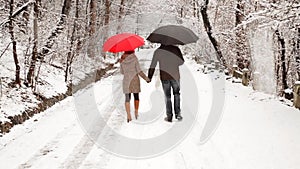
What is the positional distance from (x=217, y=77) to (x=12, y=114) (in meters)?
11.2

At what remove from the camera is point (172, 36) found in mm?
7938

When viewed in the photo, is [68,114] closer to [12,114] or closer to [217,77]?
[12,114]

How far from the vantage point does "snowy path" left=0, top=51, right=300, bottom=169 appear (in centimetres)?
609

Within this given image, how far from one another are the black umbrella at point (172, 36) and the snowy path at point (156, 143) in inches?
80.7

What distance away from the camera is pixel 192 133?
762cm

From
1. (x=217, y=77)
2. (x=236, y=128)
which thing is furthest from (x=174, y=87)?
(x=217, y=77)

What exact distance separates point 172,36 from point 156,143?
8.47 ft

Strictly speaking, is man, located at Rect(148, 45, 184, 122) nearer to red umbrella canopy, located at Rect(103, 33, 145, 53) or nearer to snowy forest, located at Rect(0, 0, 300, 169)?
red umbrella canopy, located at Rect(103, 33, 145, 53)

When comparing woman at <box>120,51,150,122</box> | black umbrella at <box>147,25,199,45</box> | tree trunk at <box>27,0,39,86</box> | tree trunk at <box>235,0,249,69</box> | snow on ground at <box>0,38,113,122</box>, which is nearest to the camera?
black umbrella at <box>147,25,199,45</box>

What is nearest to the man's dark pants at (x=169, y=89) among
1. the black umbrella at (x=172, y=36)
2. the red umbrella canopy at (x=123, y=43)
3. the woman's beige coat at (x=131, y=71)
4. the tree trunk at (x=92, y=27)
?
the woman's beige coat at (x=131, y=71)

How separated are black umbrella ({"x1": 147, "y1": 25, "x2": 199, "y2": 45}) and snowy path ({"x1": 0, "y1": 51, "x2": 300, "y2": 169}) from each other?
80.7 inches

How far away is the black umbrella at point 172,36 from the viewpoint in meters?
7.95

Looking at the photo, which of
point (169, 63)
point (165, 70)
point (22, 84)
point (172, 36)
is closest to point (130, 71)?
point (165, 70)

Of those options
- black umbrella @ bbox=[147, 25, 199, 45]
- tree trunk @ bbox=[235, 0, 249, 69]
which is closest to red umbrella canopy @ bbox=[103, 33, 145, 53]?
black umbrella @ bbox=[147, 25, 199, 45]
